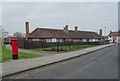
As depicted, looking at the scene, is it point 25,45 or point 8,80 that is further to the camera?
point 25,45

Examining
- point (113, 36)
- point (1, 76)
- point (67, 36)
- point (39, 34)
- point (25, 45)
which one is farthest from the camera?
point (113, 36)

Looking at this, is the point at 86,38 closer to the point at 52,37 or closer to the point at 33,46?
the point at 52,37

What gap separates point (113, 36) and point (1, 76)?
97701mm

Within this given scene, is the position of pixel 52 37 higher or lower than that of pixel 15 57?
higher

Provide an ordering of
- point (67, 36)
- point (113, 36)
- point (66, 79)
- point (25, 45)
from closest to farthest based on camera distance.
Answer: point (66, 79) → point (25, 45) → point (67, 36) → point (113, 36)

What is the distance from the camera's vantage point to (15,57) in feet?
32.7

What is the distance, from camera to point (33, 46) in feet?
78.6

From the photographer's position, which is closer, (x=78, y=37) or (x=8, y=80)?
(x=8, y=80)

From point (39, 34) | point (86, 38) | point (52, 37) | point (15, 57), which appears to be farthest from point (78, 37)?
point (15, 57)

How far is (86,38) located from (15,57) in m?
48.0

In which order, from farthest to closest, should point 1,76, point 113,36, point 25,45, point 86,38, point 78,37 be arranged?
point 113,36
point 86,38
point 78,37
point 25,45
point 1,76

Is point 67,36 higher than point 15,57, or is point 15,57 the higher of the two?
point 67,36

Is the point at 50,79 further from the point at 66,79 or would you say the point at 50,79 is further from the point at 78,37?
the point at 78,37

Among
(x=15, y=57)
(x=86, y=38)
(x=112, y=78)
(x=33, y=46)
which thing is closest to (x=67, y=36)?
(x=86, y=38)
